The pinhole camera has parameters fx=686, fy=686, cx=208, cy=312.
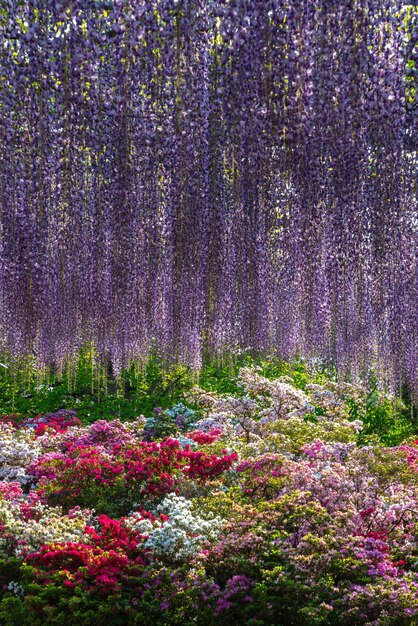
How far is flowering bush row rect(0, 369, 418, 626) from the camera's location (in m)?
4.91

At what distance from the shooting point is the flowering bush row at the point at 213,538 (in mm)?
4910

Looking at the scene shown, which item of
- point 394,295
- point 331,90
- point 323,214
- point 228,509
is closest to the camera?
point 331,90

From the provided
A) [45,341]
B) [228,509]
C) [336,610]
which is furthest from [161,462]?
[45,341]

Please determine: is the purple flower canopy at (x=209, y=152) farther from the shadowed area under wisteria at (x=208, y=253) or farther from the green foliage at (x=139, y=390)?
the green foliage at (x=139, y=390)

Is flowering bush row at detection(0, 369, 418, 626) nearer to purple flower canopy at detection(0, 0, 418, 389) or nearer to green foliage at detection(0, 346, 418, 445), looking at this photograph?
purple flower canopy at detection(0, 0, 418, 389)

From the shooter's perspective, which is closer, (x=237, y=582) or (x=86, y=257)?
(x=237, y=582)

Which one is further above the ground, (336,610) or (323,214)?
(323,214)

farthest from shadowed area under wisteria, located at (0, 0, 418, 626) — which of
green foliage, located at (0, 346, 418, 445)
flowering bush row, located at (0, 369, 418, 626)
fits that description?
green foliage, located at (0, 346, 418, 445)

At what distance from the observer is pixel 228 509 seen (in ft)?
20.2

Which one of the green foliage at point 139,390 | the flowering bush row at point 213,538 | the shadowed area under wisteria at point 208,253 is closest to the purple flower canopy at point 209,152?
the shadowed area under wisteria at point 208,253

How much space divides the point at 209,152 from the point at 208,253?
1.17 metres

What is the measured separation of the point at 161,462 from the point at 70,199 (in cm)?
305

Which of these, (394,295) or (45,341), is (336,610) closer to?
(394,295)

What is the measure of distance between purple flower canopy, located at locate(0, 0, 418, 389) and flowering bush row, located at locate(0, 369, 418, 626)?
6.79 ft
